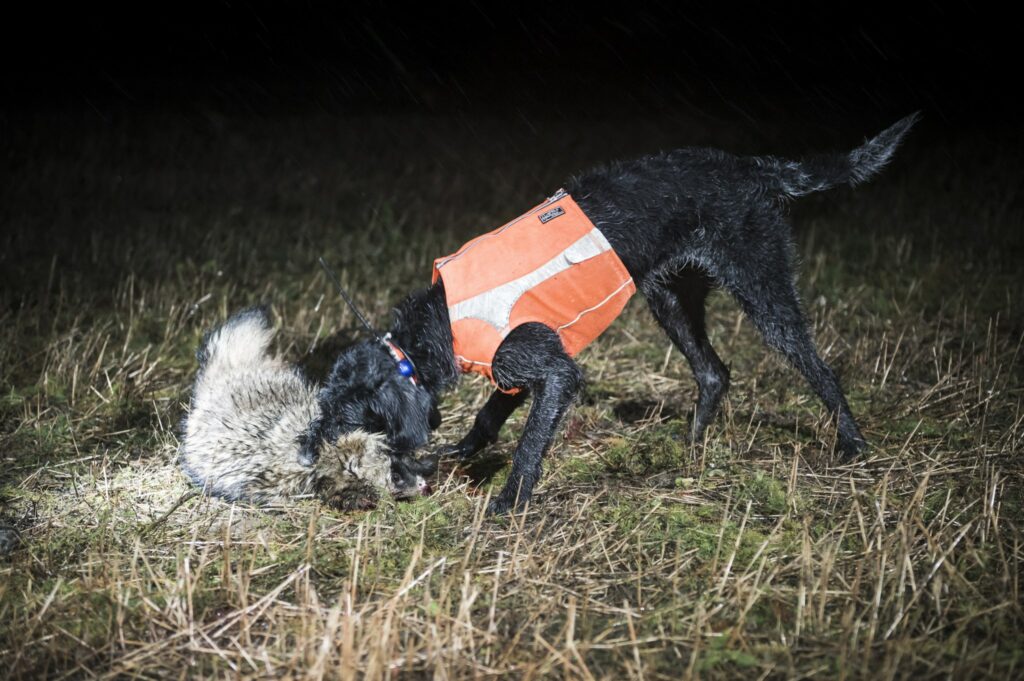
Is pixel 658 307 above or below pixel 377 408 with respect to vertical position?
below

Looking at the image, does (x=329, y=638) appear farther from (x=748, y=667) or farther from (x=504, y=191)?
(x=504, y=191)

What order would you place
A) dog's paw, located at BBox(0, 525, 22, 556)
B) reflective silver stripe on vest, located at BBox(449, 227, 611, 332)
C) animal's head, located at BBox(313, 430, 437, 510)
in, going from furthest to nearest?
→ reflective silver stripe on vest, located at BBox(449, 227, 611, 332), animal's head, located at BBox(313, 430, 437, 510), dog's paw, located at BBox(0, 525, 22, 556)

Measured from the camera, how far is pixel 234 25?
1789 cm

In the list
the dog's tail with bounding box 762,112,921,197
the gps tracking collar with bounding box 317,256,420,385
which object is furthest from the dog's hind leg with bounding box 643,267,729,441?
the gps tracking collar with bounding box 317,256,420,385

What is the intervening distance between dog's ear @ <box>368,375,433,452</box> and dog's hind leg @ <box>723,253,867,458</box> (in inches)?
Result: 59.7

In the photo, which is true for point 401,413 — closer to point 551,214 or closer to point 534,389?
point 534,389

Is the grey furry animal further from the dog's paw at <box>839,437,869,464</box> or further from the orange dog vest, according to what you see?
the dog's paw at <box>839,437,869,464</box>

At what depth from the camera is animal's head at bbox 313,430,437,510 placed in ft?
11.4

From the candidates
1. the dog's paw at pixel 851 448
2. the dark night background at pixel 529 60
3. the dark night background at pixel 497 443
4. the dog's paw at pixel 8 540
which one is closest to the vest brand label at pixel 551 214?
the dark night background at pixel 497 443

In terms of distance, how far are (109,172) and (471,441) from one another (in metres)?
7.77

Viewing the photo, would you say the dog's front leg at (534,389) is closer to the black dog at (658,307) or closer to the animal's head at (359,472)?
the black dog at (658,307)

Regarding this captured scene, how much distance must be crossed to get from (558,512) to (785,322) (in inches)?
55.5

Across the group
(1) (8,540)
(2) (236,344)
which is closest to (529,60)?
(2) (236,344)

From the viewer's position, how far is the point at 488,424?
418 cm
